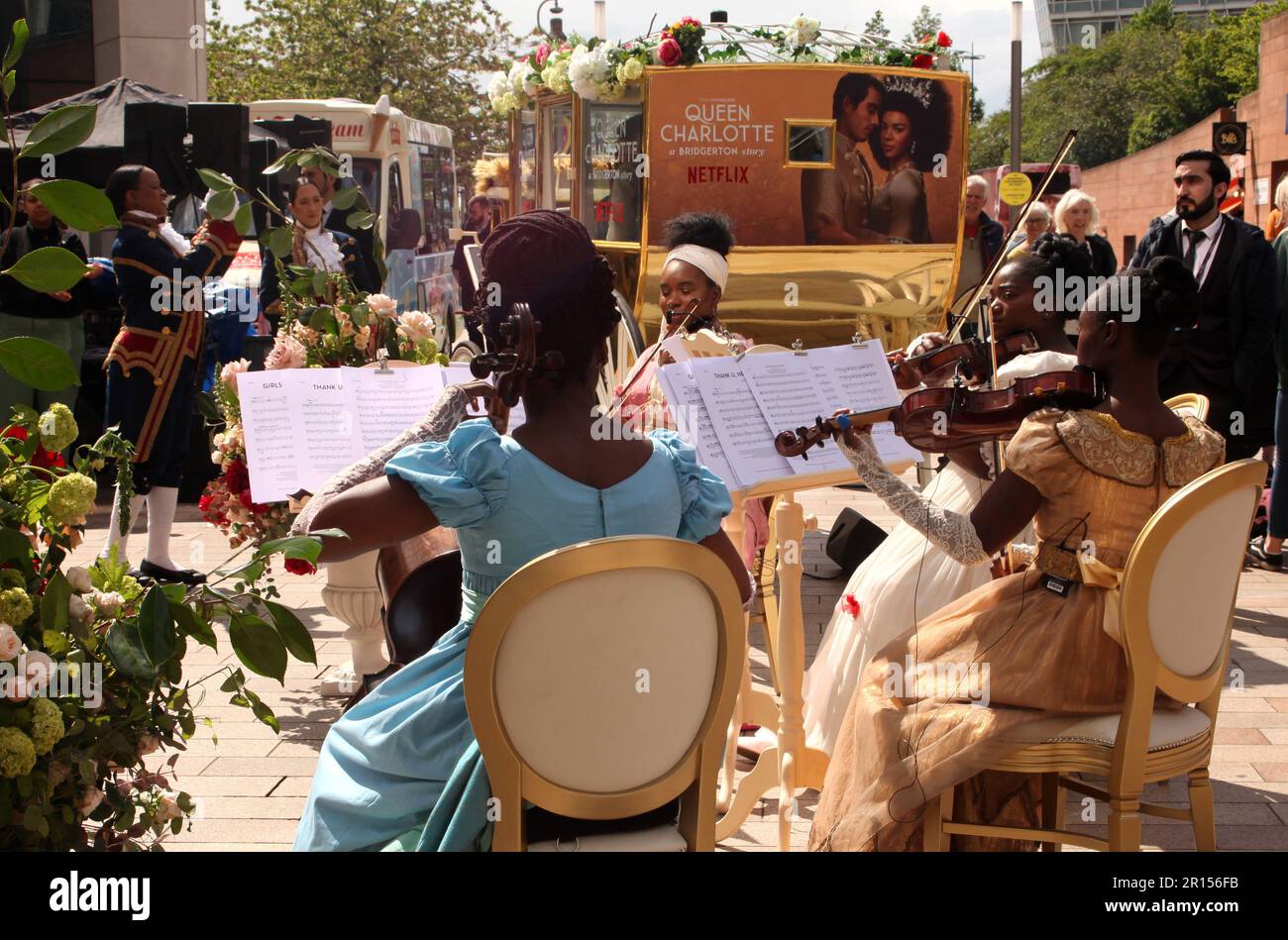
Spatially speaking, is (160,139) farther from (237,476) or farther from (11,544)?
(11,544)

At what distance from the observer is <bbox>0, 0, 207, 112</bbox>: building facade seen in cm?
1688

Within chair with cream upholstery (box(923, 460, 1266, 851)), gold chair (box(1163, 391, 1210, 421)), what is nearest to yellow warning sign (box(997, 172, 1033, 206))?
gold chair (box(1163, 391, 1210, 421))

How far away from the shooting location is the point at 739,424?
3418 millimetres

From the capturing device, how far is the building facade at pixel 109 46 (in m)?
16.9

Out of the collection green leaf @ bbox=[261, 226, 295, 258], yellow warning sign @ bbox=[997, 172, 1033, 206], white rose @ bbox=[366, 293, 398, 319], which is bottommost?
white rose @ bbox=[366, 293, 398, 319]

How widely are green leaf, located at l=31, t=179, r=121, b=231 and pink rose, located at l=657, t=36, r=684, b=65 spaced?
7158mm

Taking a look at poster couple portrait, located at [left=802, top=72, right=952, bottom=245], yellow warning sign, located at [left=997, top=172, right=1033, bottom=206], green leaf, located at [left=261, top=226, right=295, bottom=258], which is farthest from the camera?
yellow warning sign, located at [left=997, top=172, right=1033, bottom=206]

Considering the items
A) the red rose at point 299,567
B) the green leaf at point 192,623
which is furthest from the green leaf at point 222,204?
the green leaf at point 192,623

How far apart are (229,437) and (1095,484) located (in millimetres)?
2842

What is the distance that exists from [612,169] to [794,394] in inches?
241

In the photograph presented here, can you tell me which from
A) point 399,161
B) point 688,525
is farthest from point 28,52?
point 688,525

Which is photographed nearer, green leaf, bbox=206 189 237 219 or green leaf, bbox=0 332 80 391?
green leaf, bbox=0 332 80 391

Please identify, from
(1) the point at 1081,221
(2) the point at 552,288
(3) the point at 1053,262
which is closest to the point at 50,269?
(2) the point at 552,288

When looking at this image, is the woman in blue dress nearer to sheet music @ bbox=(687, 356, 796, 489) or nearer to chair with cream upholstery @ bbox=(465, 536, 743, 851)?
chair with cream upholstery @ bbox=(465, 536, 743, 851)
